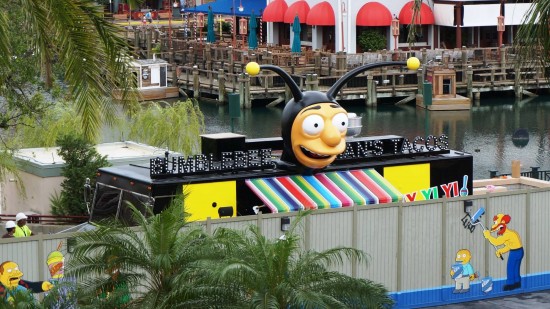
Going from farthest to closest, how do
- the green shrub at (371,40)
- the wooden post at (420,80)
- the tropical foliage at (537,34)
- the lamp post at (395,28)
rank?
the green shrub at (371,40)
the lamp post at (395,28)
the wooden post at (420,80)
the tropical foliage at (537,34)

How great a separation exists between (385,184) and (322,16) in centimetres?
5373

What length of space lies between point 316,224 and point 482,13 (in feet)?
192

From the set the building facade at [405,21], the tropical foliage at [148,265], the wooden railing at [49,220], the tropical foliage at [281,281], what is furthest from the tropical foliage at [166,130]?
the building facade at [405,21]

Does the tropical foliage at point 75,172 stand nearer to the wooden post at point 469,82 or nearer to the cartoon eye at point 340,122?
the cartoon eye at point 340,122

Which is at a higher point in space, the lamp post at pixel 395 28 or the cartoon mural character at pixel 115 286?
the lamp post at pixel 395 28

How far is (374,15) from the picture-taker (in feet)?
257

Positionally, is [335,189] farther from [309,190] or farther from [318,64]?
[318,64]

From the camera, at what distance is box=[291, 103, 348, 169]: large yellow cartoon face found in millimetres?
25609

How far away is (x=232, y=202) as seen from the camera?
2481 centimetres

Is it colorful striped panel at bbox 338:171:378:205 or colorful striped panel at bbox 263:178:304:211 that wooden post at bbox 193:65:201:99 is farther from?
colorful striped panel at bbox 263:178:304:211

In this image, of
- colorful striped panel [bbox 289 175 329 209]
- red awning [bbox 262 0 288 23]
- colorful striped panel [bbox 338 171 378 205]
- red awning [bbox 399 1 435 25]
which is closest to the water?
red awning [bbox 399 1 435 25]

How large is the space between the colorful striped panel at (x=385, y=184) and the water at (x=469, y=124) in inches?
1033

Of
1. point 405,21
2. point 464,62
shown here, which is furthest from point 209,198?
point 405,21

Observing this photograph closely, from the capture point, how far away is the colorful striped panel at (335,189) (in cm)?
2523
